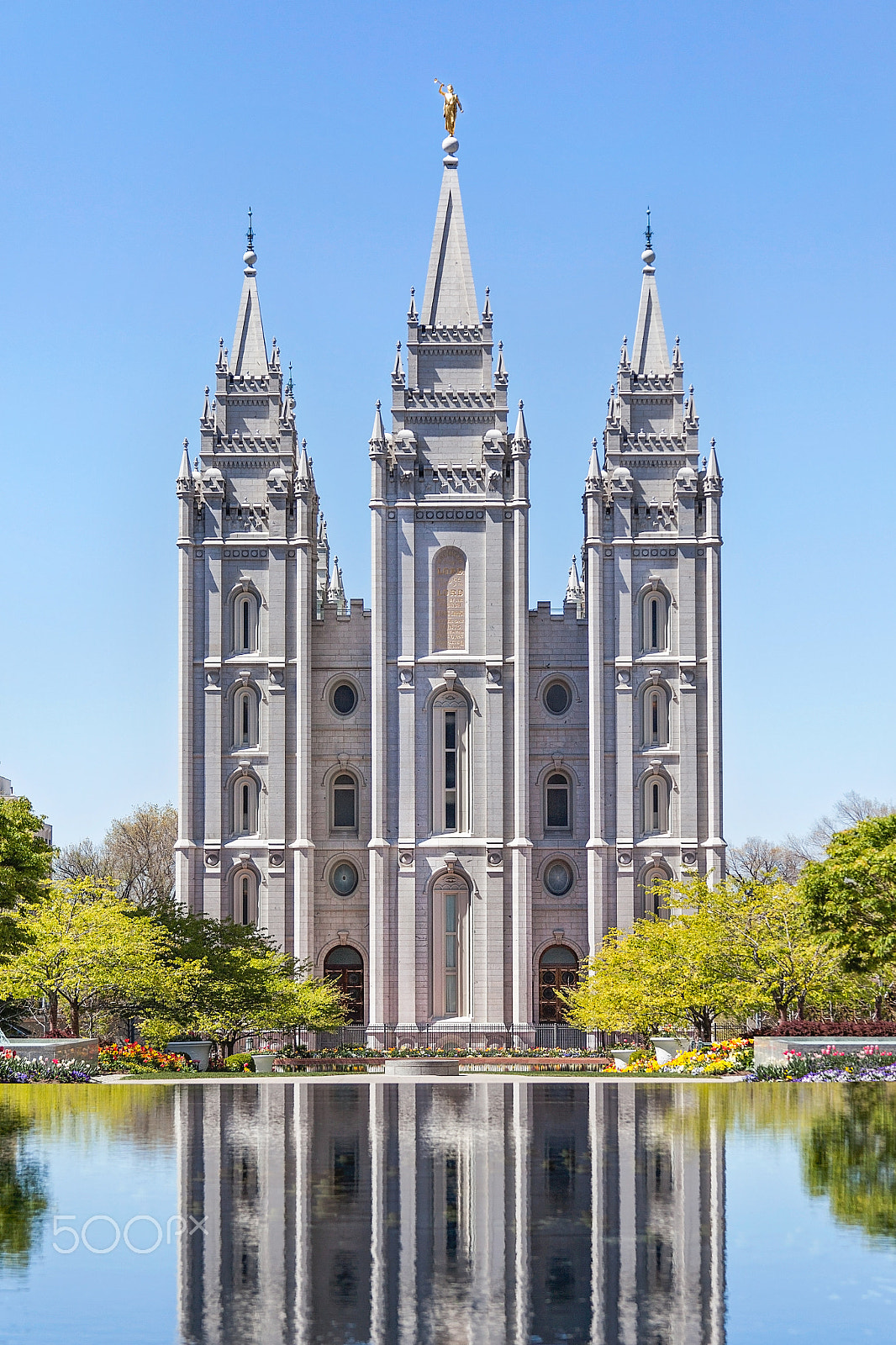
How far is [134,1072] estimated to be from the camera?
118ft

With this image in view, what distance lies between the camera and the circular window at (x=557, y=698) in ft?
206

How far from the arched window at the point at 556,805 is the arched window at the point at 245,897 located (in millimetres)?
10935

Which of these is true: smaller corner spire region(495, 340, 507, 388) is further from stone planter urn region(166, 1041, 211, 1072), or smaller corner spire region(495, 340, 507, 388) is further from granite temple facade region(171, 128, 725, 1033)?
stone planter urn region(166, 1041, 211, 1072)

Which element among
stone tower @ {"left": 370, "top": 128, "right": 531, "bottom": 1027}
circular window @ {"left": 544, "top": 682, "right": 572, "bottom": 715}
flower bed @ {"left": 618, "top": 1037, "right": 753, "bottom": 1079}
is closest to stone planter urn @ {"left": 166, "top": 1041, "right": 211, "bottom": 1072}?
flower bed @ {"left": 618, "top": 1037, "right": 753, "bottom": 1079}

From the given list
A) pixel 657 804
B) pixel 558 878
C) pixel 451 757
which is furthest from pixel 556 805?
pixel 451 757

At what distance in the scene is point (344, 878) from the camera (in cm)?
6238

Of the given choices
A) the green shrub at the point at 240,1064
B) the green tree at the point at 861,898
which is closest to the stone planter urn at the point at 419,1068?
the green shrub at the point at 240,1064

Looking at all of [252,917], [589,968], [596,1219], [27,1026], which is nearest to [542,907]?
[589,968]

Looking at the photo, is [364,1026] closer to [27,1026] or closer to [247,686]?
[247,686]

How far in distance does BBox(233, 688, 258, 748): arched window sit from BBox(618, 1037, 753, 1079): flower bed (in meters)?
26.4

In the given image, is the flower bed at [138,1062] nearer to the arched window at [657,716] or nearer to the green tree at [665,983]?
the green tree at [665,983]

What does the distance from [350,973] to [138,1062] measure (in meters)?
25.1

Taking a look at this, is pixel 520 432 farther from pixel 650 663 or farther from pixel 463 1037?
pixel 463 1037

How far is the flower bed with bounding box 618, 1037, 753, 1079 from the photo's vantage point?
3522 centimetres
